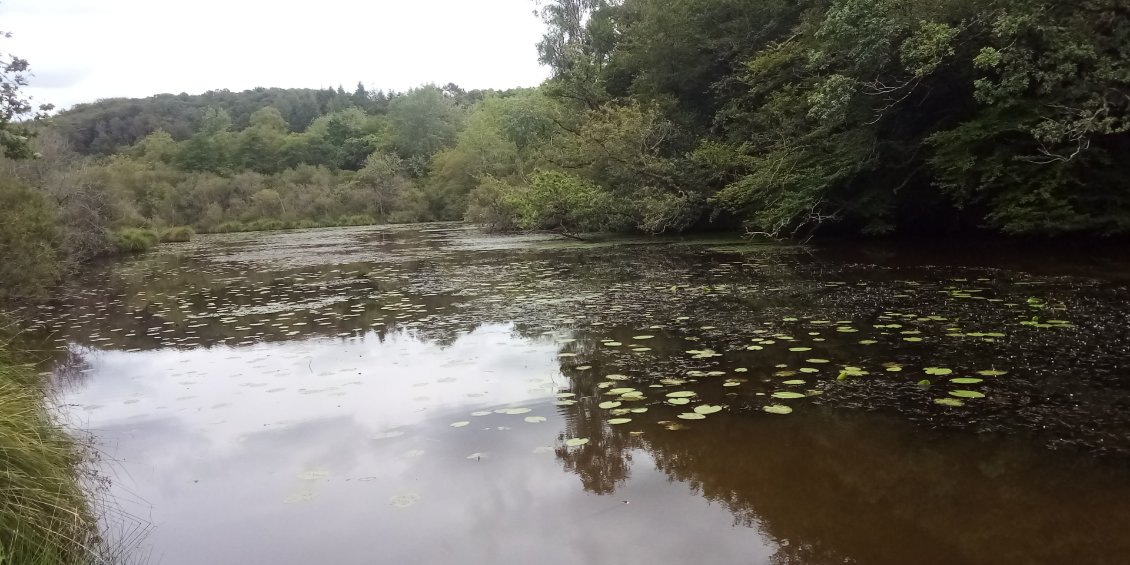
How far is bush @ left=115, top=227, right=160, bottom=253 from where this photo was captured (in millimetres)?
29422

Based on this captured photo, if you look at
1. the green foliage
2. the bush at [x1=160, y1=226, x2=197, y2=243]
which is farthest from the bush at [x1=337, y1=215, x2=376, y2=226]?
the green foliage

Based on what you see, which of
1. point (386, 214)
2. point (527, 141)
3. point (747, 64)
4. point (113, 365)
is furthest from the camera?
point (386, 214)

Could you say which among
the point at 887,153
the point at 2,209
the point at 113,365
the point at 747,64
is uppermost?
the point at 747,64

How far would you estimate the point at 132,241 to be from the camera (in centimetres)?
2983

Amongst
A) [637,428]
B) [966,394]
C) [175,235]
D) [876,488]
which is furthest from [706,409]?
[175,235]

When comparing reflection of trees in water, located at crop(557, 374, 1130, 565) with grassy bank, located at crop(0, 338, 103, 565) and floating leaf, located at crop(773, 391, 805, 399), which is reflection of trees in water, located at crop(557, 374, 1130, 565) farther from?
grassy bank, located at crop(0, 338, 103, 565)

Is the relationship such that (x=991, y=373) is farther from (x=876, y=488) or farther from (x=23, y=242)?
(x=23, y=242)

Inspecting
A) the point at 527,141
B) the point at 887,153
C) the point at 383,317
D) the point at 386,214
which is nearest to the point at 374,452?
the point at 383,317

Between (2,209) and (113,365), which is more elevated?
(2,209)

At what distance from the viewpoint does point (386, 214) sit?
180 feet

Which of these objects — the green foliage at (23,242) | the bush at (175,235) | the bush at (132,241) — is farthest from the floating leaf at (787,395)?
the bush at (175,235)

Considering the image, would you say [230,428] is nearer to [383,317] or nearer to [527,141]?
[383,317]

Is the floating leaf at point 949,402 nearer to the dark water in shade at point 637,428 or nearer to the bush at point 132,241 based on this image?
the dark water in shade at point 637,428

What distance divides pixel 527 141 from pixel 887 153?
95.5ft
